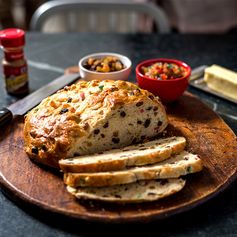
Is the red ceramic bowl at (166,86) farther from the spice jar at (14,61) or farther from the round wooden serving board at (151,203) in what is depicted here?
the spice jar at (14,61)

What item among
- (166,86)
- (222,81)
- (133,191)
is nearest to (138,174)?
(133,191)

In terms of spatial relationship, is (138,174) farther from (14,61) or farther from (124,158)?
(14,61)

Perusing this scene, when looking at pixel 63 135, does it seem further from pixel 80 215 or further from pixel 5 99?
pixel 5 99

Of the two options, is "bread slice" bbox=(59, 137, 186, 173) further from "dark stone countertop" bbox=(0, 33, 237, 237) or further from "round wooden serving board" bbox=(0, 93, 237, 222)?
"dark stone countertop" bbox=(0, 33, 237, 237)

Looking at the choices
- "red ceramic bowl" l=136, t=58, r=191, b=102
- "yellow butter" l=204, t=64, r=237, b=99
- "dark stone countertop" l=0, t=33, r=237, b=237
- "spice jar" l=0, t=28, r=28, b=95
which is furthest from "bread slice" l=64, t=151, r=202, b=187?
"spice jar" l=0, t=28, r=28, b=95

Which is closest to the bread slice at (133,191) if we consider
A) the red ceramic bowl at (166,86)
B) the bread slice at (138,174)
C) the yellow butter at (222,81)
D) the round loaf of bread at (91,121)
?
the bread slice at (138,174)

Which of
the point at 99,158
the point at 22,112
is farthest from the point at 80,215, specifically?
the point at 22,112
